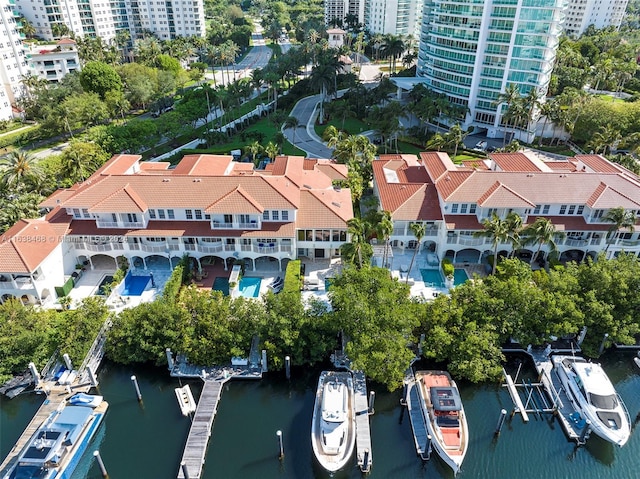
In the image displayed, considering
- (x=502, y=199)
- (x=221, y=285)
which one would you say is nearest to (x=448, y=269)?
(x=502, y=199)

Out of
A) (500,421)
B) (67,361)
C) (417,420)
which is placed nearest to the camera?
(500,421)

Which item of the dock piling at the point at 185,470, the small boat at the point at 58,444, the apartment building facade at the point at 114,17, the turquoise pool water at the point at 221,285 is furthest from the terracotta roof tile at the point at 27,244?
the apartment building facade at the point at 114,17

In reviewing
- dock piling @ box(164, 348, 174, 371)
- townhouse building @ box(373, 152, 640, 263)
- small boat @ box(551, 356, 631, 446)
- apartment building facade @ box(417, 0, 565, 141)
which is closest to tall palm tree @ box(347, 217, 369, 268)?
townhouse building @ box(373, 152, 640, 263)

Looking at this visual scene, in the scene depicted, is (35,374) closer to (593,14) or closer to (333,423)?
(333,423)

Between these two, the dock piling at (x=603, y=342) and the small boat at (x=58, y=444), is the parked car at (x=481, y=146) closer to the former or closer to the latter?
the dock piling at (x=603, y=342)

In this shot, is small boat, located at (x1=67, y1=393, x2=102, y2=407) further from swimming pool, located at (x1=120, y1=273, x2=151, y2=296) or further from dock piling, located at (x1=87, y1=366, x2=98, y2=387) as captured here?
swimming pool, located at (x1=120, y1=273, x2=151, y2=296)

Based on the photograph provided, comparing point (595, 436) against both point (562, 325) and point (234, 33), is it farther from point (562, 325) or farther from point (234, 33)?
point (234, 33)
